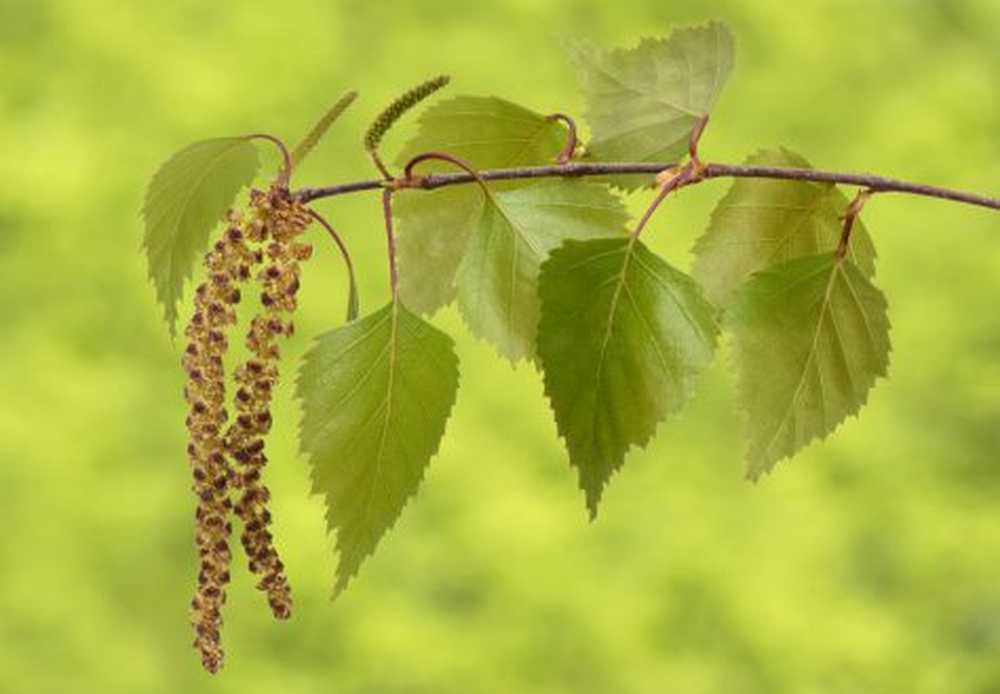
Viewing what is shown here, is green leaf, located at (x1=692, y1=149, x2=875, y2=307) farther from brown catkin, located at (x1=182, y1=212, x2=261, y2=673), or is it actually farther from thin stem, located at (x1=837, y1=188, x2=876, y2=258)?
brown catkin, located at (x1=182, y1=212, x2=261, y2=673)

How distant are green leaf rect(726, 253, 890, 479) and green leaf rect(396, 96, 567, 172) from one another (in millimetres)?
73

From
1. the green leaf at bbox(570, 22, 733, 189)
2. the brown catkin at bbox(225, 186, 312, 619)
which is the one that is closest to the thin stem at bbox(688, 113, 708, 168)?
the green leaf at bbox(570, 22, 733, 189)

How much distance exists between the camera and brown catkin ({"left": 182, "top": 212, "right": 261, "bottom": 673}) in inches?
14.8

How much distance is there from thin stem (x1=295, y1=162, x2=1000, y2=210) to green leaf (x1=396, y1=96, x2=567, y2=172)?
0.04 meters

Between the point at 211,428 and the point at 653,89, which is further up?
the point at 653,89

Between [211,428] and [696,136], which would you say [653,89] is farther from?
[211,428]

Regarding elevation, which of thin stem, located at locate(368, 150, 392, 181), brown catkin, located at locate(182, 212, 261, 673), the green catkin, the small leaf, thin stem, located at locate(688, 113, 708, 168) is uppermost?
thin stem, located at locate(688, 113, 708, 168)

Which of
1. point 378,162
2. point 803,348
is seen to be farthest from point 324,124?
point 803,348

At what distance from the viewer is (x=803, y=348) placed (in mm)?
431

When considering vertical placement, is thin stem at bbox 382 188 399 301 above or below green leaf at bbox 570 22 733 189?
below

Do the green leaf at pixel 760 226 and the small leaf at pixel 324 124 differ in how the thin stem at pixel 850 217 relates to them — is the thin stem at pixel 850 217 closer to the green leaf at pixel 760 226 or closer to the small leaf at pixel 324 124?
the green leaf at pixel 760 226

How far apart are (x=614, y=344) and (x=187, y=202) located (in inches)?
4.1

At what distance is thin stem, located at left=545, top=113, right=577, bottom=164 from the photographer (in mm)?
452

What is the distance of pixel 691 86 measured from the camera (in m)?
0.46
